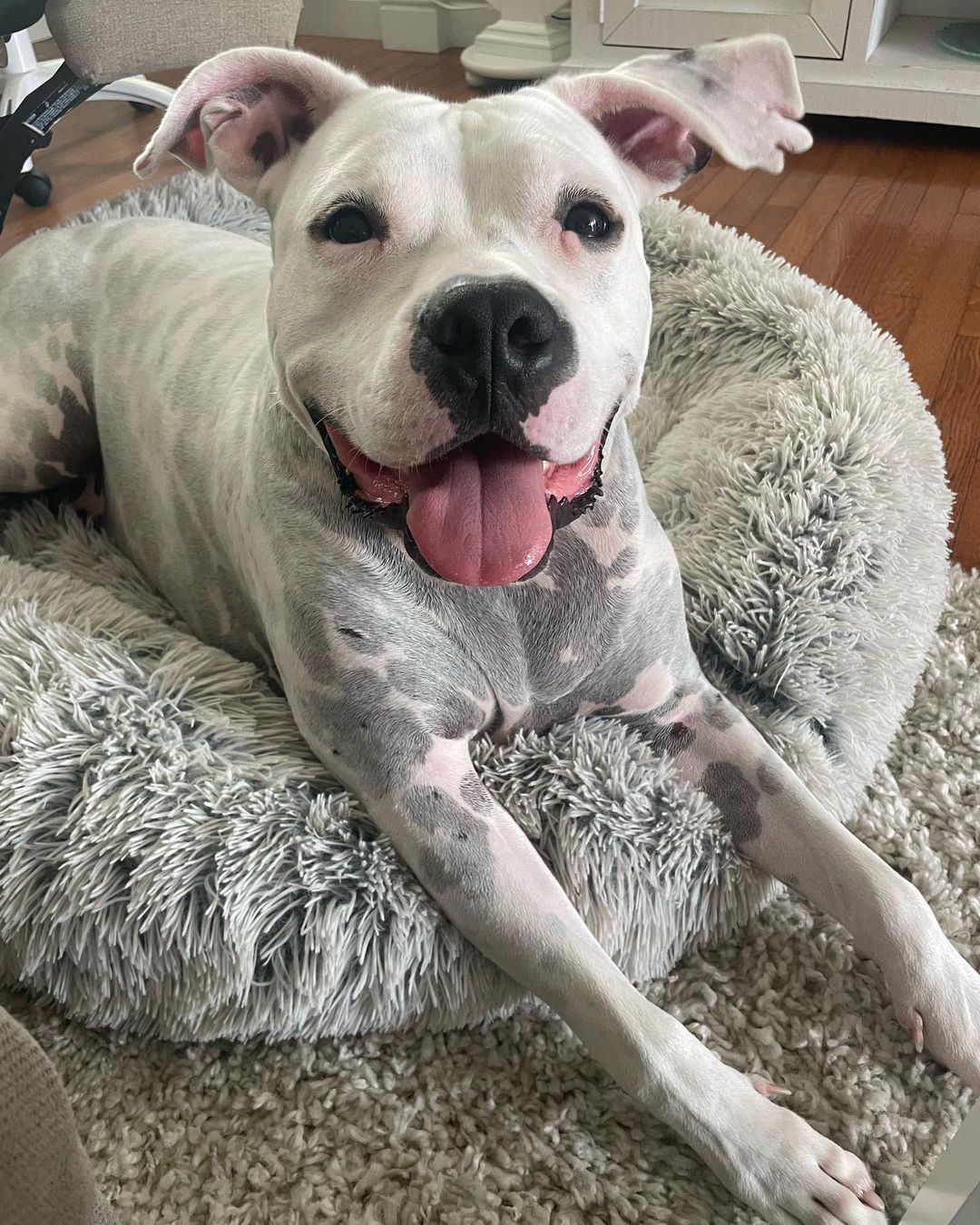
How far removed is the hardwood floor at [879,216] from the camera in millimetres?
2238

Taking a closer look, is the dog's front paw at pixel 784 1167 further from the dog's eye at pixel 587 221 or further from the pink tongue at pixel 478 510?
the dog's eye at pixel 587 221

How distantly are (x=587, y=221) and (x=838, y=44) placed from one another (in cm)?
269

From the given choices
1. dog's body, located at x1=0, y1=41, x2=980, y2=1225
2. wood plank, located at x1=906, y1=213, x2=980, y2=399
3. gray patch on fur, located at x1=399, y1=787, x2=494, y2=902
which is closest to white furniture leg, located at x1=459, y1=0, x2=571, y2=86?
wood plank, located at x1=906, y1=213, x2=980, y2=399

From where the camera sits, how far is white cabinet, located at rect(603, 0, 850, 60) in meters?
3.23

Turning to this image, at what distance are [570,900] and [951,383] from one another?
4.99ft

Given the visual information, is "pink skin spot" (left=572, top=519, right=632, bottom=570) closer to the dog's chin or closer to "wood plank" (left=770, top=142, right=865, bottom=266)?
the dog's chin

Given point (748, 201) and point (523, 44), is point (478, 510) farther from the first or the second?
point (523, 44)

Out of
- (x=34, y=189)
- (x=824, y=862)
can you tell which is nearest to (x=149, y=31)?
(x=34, y=189)

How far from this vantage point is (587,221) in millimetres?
1033

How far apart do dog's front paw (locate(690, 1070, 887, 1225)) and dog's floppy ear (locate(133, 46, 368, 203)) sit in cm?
100

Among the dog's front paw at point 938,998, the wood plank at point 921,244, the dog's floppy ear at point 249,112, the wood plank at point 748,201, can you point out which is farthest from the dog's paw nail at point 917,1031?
the wood plank at point 748,201

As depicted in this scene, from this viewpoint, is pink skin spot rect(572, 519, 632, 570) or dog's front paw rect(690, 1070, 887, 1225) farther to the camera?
pink skin spot rect(572, 519, 632, 570)

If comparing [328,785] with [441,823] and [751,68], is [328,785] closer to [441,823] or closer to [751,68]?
[441,823]

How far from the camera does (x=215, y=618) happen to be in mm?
1546
